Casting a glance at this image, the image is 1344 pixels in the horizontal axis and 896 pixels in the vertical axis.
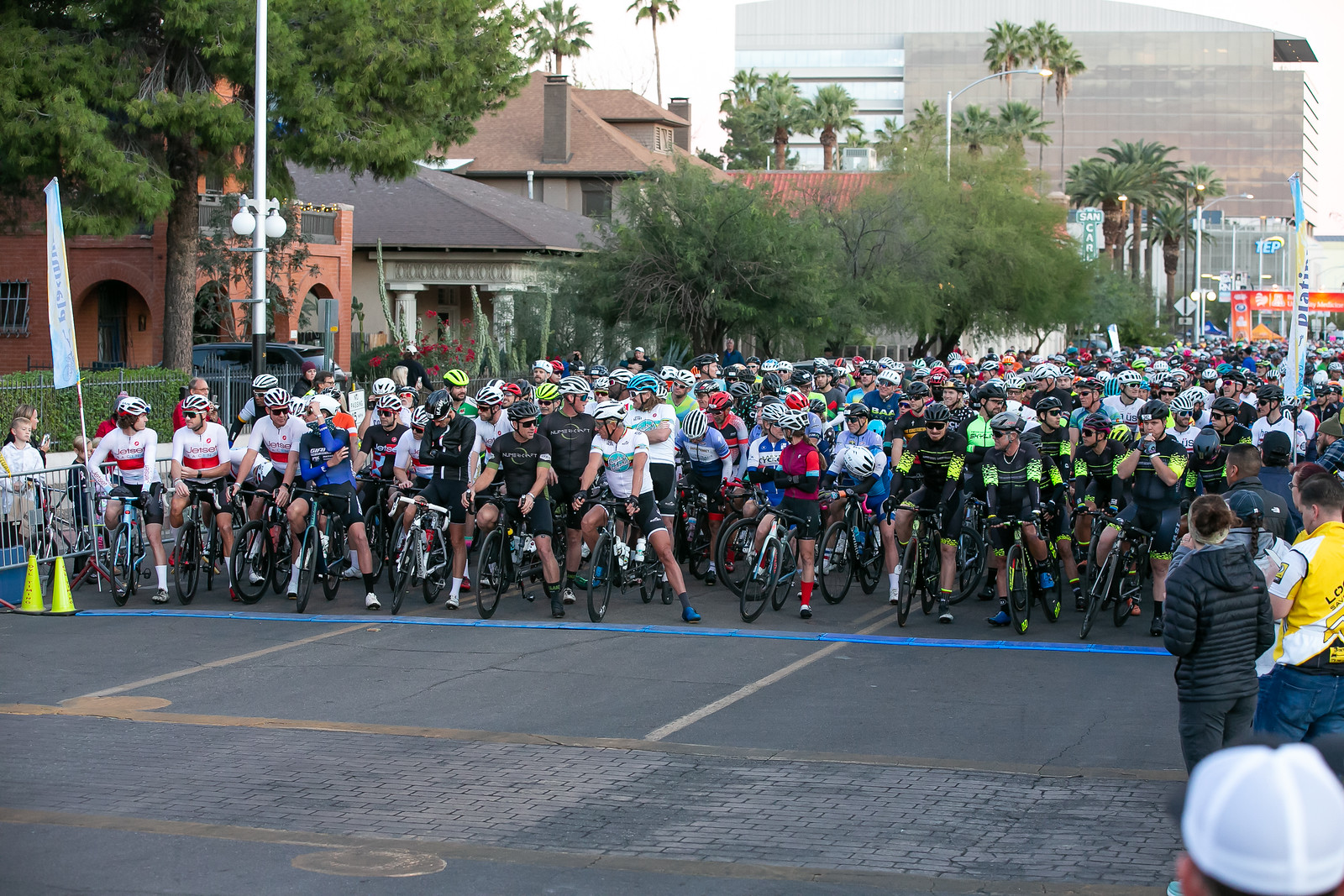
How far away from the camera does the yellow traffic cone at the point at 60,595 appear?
12891mm

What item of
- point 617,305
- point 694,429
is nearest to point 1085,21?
point 617,305

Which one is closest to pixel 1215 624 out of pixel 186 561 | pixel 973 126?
pixel 186 561

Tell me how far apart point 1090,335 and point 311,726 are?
226 feet

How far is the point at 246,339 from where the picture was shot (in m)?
33.0

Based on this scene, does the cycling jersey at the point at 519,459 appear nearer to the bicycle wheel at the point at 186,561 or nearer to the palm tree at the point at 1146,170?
the bicycle wheel at the point at 186,561

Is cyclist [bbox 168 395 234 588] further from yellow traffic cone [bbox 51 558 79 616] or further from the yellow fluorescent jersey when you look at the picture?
the yellow fluorescent jersey

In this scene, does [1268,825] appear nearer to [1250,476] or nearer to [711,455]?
[1250,476]

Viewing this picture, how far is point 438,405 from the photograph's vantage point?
12.9m

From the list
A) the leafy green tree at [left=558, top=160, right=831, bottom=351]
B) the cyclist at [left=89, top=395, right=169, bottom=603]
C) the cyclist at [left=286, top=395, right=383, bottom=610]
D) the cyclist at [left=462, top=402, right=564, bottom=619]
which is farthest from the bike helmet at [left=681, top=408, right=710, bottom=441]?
the leafy green tree at [left=558, top=160, right=831, bottom=351]

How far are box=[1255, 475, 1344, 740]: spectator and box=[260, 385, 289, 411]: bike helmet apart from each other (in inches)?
371

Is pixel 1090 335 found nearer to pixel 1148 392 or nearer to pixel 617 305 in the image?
pixel 617 305

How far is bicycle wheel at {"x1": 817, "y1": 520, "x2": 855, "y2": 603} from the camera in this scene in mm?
13258

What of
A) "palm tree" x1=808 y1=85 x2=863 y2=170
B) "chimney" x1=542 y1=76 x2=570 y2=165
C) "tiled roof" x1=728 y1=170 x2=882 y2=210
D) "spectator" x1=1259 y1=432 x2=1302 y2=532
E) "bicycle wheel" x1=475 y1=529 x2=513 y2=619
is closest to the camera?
"spectator" x1=1259 y1=432 x2=1302 y2=532

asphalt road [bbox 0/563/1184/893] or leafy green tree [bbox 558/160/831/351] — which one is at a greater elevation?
leafy green tree [bbox 558/160/831/351]
